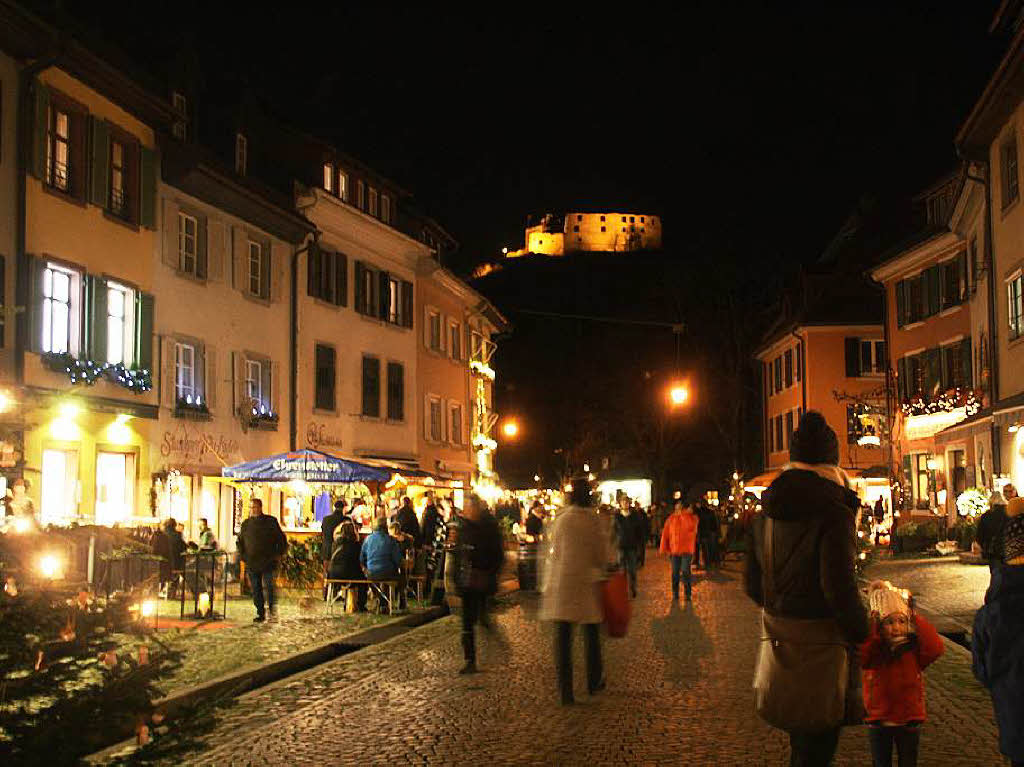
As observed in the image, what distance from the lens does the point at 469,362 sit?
52.1 meters

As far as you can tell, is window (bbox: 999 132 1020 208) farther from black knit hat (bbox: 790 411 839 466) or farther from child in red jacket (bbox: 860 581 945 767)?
black knit hat (bbox: 790 411 839 466)

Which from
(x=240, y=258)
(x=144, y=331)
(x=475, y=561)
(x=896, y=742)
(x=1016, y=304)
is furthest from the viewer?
(x=240, y=258)

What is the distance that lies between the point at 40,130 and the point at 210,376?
29.0 ft

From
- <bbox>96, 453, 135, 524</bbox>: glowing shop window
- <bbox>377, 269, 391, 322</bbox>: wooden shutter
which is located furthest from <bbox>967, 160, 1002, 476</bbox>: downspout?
<bbox>96, 453, 135, 524</bbox>: glowing shop window

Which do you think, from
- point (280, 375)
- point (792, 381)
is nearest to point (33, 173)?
point (280, 375)

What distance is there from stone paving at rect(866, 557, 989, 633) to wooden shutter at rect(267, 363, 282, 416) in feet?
48.2

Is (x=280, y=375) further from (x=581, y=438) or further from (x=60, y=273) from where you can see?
(x=581, y=438)

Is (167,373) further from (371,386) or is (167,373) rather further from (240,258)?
(371,386)

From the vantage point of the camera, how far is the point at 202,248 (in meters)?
29.7

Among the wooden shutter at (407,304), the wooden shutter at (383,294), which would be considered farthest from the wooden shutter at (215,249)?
the wooden shutter at (407,304)

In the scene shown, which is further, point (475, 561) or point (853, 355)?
point (853, 355)

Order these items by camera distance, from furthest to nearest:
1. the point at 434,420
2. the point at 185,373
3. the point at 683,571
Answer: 1. the point at 434,420
2. the point at 185,373
3. the point at 683,571

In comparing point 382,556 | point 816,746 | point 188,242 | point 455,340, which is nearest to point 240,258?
point 188,242

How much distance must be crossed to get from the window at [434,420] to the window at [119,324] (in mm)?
20793
